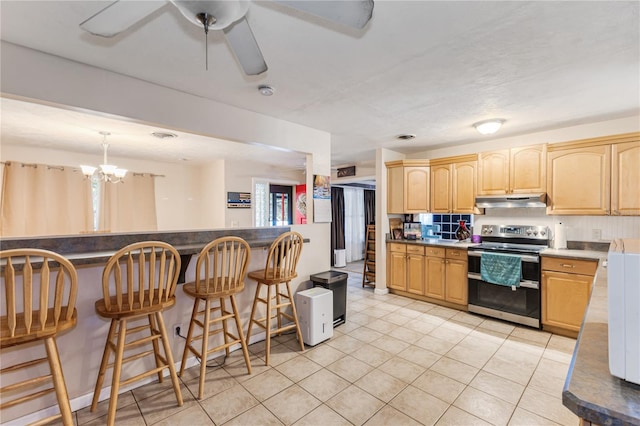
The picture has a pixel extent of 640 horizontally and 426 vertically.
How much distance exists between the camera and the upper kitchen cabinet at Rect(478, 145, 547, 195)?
347cm

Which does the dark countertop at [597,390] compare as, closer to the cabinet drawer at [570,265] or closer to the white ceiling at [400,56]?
the white ceiling at [400,56]

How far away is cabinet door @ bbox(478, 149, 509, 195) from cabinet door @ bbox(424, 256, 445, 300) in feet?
3.70

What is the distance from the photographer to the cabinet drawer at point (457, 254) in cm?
380

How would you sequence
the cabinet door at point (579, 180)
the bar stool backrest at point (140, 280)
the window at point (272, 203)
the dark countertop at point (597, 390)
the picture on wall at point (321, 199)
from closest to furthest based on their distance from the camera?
the dark countertop at point (597, 390) < the bar stool backrest at point (140, 280) < the cabinet door at point (579, 180) < the picture on wall at point (321, 199) < the window at point (272, 203)

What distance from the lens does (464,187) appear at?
4090mm

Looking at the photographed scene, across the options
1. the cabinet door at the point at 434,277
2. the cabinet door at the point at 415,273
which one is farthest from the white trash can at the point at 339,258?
the cabinet door at the point at 434,277

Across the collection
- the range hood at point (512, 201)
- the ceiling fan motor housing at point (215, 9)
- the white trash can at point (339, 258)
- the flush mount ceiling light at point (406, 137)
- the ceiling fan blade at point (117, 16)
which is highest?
the flush mount ceiling light at point (406, 137)

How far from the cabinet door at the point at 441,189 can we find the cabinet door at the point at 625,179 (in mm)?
1706

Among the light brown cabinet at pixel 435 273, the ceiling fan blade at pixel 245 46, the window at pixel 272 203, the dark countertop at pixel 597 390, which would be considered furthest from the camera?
the window at pixel 272 203

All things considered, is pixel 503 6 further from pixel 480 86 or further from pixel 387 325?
pixel 387 325

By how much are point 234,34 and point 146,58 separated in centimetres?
101

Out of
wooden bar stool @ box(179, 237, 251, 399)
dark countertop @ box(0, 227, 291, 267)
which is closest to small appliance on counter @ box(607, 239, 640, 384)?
wooden bar stool @ box(179, 237, 251, 399)

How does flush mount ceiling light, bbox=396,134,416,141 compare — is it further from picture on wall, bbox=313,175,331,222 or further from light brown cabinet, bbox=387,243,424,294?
light brown cabinet, bbox=387,243,424,294

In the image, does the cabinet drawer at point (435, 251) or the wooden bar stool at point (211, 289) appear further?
the cabinet drawer at point (435, 251)
